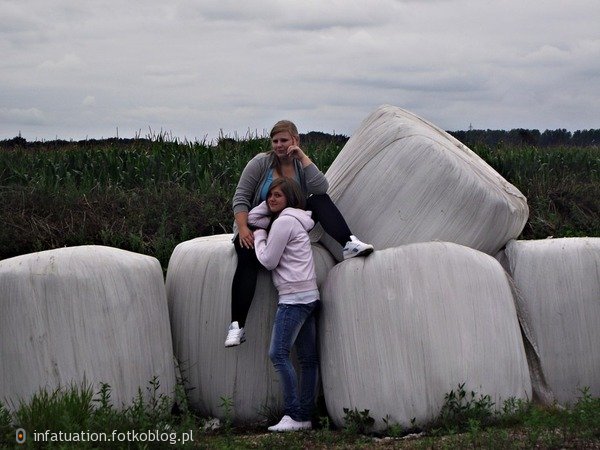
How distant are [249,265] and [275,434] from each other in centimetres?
95

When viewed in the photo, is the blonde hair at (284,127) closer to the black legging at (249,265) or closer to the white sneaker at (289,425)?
the black legging at (249,265)

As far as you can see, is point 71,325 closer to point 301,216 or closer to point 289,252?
point 289,252

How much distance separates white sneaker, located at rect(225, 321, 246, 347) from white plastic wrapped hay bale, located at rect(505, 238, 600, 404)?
168 cm

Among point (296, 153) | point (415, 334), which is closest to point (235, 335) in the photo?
point (415, 334)

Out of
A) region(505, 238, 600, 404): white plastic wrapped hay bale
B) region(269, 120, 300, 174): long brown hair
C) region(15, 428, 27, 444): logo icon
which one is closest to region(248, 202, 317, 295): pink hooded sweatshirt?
region(269, 120, 300, 174): long brown hair

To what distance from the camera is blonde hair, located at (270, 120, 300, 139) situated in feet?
18.8

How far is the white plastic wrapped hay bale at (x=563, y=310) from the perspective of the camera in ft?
18.7

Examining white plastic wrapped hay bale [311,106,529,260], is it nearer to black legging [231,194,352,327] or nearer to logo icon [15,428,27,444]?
black legging [231,194,352,327]

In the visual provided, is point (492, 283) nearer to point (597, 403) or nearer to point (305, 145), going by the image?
point (597, 403)

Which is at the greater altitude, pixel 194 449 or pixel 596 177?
pixel 596 177

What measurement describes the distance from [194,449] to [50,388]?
1032mm

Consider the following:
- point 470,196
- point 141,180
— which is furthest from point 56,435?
point 141,180

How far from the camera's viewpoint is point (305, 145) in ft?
42.9

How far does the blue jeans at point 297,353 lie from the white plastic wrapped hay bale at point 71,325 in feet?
2.44
